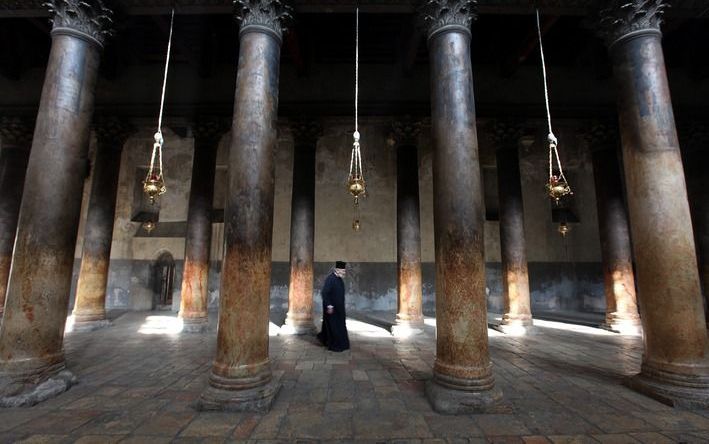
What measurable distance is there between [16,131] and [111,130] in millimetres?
2283

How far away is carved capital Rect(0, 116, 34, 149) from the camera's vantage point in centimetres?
910

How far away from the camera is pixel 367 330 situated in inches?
349

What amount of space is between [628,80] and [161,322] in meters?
11.3

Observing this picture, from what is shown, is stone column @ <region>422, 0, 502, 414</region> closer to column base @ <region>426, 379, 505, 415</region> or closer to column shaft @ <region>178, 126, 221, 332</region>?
column base @ <region>426, 379, 505, 415</region>

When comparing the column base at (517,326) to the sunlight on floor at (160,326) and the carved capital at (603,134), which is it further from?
the sunlight on floor at (160,326)

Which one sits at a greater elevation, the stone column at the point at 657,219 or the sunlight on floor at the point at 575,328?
the stone column at the point at 657,219

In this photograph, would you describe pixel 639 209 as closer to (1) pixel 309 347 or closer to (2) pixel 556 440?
(2) pixel 556 440

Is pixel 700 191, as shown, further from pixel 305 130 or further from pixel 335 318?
pixel 305 130

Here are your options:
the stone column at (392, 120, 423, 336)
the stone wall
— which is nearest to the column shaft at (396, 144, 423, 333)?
the stone column at (392, 120, 423, 336)

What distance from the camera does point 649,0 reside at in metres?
4.57

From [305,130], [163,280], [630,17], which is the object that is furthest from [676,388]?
[163,280]

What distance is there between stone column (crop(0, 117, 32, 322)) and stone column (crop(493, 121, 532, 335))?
11813 mm

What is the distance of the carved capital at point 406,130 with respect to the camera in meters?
9.01

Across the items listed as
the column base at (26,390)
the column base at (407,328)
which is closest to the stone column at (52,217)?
the column base at (26,390)
